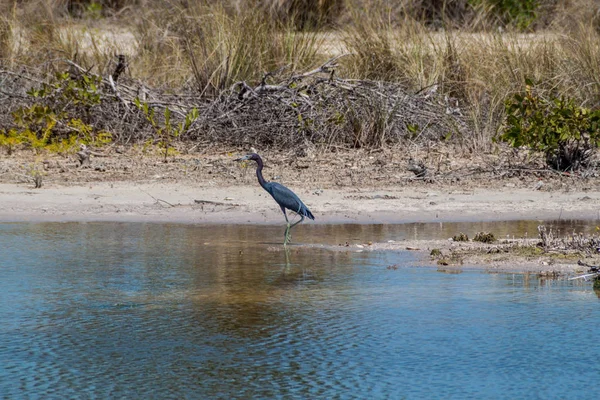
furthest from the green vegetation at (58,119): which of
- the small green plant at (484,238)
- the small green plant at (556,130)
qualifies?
the small green plant at (484,238)

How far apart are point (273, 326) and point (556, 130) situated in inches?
241

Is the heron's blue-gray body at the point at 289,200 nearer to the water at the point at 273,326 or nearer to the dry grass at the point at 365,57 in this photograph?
the water at the point at 273,326

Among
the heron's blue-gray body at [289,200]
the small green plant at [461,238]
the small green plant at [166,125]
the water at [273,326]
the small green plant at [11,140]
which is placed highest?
the small green plant at [166,125]

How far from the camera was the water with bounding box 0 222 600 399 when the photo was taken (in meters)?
4.95

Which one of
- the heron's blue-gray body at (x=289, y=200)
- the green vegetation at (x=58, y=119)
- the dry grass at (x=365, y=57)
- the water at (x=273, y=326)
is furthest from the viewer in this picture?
the dry grass at (x=365, y=57)

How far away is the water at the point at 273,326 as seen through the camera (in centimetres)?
495

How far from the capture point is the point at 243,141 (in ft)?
41.6

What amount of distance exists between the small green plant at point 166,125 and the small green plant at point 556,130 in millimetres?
3780

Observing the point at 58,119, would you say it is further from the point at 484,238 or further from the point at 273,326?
the point at 273,326

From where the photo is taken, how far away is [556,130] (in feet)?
36.5

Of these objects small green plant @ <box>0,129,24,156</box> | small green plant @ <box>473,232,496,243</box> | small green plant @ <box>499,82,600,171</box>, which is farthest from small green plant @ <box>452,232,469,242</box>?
small green plant @ <box>0,129,24,156</box>

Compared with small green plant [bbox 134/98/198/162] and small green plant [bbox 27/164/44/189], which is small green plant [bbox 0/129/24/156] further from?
small green plant [bbox 134/98/198/162]

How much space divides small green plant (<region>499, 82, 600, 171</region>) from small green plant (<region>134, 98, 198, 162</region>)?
12.4 feet

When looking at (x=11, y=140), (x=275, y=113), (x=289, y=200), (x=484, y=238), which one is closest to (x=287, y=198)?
(x=289, y=200)
